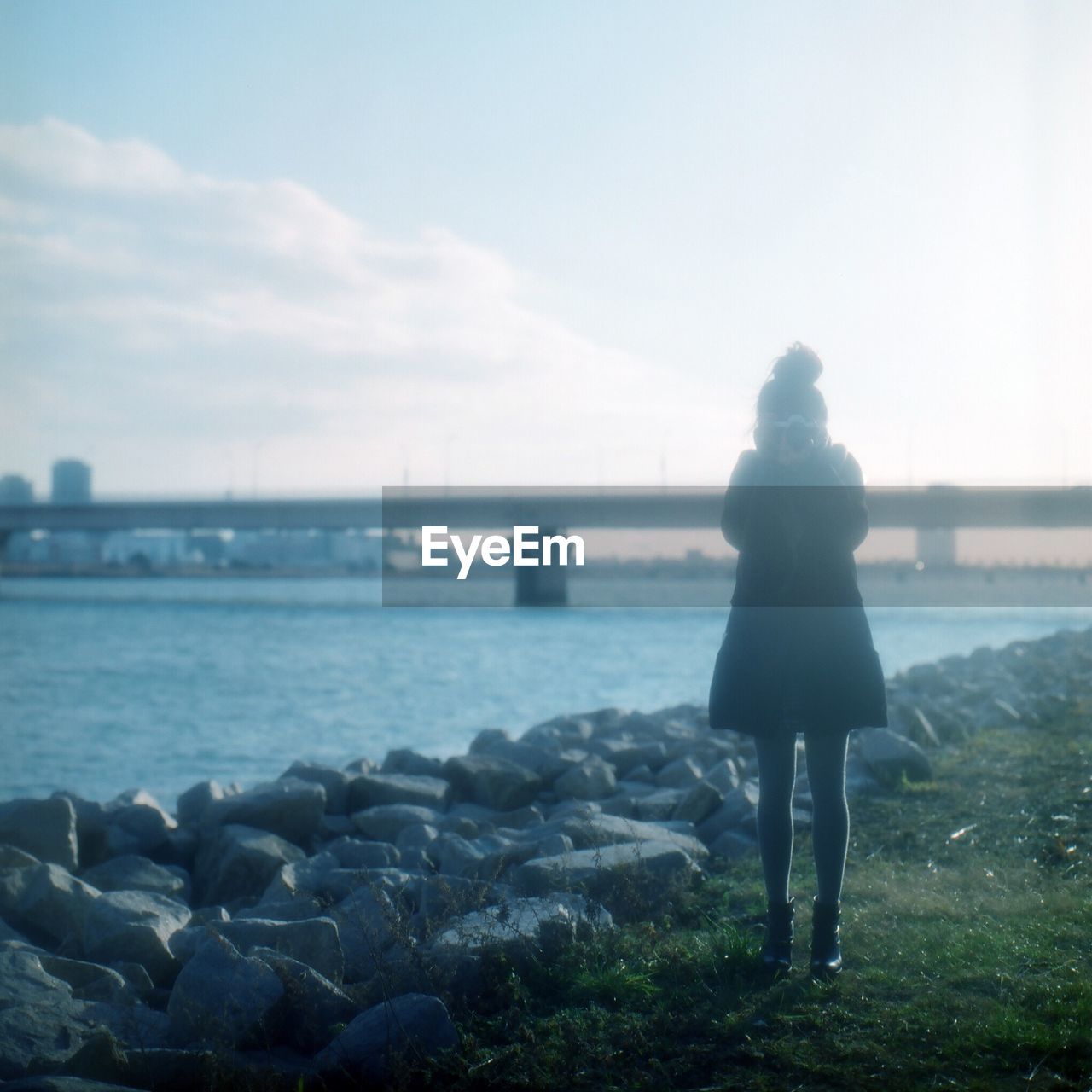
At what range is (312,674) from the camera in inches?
1175

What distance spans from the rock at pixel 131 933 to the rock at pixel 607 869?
1614mm

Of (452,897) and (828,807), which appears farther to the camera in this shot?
(452,897)

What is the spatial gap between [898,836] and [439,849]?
96.4 inches

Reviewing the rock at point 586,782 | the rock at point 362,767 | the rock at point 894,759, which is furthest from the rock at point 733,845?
the rock at point 362,767

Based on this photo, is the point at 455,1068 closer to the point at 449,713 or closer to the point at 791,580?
the point at 791,580

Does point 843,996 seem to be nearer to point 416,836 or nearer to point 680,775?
point 416,836

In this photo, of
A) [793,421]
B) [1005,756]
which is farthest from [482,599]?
[793,421]

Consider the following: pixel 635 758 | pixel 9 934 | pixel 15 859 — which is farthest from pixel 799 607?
pixel 635 758

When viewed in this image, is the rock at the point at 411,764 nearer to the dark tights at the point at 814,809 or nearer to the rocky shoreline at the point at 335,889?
the rocky shoreline at the point at 335,889

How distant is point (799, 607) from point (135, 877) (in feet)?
16.2

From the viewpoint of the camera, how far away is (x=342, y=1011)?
383 centimetres

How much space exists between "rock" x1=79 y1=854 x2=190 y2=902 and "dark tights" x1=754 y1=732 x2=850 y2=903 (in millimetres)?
4354

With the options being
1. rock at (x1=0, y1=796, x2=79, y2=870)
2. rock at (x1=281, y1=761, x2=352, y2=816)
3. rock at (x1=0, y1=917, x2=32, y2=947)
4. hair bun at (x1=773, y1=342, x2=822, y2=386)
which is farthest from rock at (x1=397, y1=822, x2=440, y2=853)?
hair bun at (x1=773, y1=342, x2=822, y2=386)

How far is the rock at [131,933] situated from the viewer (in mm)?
5281
